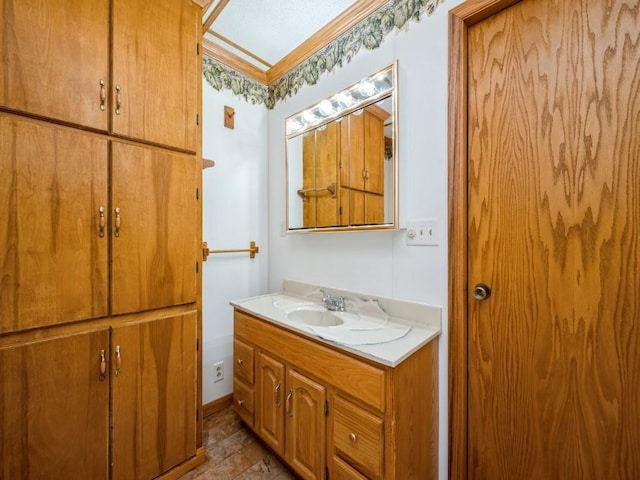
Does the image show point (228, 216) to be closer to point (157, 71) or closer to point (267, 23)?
point (157, 71)

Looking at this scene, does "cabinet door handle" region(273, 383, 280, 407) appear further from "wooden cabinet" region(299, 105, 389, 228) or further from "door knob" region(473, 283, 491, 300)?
"door knob" region(473, 283, 491, 300)

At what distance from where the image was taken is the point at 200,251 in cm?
143

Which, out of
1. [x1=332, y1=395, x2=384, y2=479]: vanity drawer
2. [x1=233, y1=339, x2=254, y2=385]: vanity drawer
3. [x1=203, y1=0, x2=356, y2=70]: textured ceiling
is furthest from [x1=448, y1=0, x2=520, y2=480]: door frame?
[x1=233, y1=339, x2=254, y2=385]: vanity drawer

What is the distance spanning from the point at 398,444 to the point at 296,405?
1.68ft

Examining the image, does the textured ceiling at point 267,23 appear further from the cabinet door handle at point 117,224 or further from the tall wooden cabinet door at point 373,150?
the cabinet door handle at point 117,224

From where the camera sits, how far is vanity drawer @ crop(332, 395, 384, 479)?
99 cm

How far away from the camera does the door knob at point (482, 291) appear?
1.13m

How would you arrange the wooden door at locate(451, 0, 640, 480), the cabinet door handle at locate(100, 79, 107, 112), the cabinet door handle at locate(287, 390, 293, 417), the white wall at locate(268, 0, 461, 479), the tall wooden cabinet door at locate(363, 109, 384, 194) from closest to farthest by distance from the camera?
the wooden door at locate(451, 0, 640, 480), the cabinet door handle at locate(100, 79, 107, 112), the white wall at locate(268, 0, 461, 479), the cabinet door handle at locate(287, 390, 293, 417), the tall wooden cabinet door at locate(363, 109, 384, 194)

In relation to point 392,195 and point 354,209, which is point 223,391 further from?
point 392,195

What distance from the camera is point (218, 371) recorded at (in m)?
1.93

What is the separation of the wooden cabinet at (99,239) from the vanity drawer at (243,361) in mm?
269

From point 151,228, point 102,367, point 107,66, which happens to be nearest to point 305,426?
point 102,367

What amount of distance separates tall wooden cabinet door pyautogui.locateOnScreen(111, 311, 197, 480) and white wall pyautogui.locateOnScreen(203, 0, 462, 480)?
1.70 ft

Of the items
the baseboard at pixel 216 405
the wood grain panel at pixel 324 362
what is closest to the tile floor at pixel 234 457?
the baseboard at pixel 216 405
